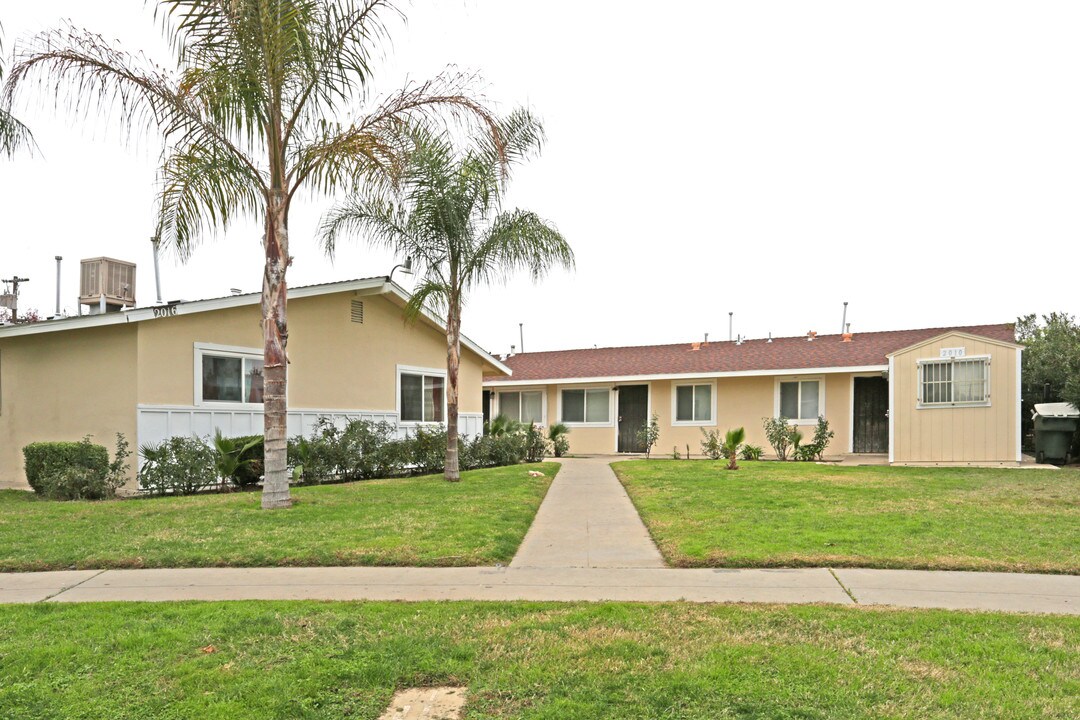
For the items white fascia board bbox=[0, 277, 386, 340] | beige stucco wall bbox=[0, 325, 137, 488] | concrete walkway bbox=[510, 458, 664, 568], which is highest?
white fascia board bbox=[0, 277, 386, 340]

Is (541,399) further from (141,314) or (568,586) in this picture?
(568,586)

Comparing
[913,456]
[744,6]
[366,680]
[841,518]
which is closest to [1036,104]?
[744,6]

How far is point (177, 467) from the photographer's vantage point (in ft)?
40.4

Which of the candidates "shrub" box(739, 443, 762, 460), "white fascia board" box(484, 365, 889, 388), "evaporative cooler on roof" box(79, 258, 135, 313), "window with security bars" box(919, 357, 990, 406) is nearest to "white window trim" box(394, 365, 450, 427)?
"evaporative cooler on roof" box(79, 258, 135, 313)

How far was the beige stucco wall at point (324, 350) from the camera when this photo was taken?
1332cm

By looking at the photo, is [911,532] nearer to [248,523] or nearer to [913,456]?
[248,523]

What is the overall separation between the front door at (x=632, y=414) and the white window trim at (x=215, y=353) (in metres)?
12.6

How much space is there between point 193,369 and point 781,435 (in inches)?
549

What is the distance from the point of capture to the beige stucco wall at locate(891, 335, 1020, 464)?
57.9 feet

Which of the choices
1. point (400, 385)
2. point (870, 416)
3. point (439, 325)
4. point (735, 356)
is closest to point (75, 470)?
point (400, 385)

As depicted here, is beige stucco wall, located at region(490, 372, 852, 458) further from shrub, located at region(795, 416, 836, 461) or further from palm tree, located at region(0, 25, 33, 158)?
palm tree, located at region(0, 25, 33, 158)

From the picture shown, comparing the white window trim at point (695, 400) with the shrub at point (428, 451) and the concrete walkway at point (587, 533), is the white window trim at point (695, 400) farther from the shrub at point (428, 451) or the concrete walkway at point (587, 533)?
the concrete walkway at point (587, 533)

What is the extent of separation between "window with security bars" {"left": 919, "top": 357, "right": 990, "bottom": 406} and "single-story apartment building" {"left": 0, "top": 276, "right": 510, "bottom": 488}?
1199cm

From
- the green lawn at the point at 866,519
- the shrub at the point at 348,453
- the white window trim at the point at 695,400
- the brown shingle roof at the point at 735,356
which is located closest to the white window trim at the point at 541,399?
the brown shingle roof at the point at 735,356
